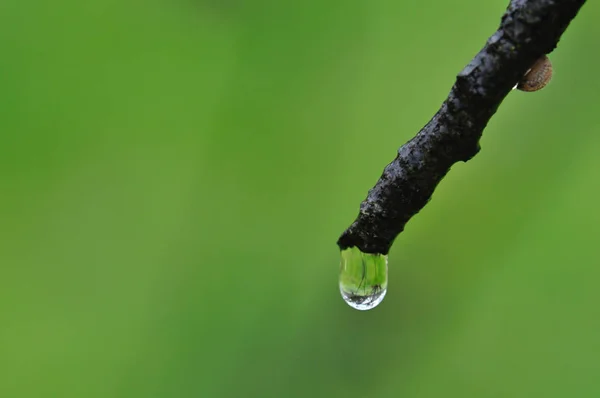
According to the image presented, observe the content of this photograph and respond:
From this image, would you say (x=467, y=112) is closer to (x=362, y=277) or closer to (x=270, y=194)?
(x=362, y=277)

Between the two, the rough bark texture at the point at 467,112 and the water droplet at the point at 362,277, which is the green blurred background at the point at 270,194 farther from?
the rough bark texture at the point at 467,112

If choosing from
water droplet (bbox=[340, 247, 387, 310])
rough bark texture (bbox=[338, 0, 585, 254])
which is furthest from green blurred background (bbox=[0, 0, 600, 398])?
rough bark texture (bbox=[338, 0, 585, 254])

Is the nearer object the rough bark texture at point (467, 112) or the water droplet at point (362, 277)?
the rough bark texture at point (467, 112)

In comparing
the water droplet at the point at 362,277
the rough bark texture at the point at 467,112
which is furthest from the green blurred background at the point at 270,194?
the rough bark texture at the point at 467,112

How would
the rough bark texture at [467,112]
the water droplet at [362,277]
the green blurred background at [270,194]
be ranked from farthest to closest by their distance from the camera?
the green blurred background at [270,194]
the water droplet at [362,277]
the rough bark texture at [467,112]

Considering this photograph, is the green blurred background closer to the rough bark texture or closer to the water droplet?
the water droplet

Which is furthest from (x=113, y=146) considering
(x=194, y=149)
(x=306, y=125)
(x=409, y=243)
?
(x=409, y=243)

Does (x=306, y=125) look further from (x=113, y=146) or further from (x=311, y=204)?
(x=113, y=146)

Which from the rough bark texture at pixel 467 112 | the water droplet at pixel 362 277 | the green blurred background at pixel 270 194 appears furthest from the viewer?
the green blurred background at pixel 270 194
